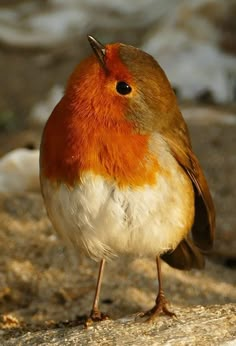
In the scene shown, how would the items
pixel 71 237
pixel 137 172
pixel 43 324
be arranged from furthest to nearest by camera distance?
pixel 43 324
pixel 71 237
pixel 137 172

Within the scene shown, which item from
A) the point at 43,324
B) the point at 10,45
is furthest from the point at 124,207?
the point at 10,45

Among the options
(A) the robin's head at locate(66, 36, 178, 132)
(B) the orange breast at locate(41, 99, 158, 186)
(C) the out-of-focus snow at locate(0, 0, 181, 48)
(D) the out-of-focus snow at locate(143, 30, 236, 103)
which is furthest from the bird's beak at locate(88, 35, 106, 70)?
(C) the out-of-focus snow at locate(0, 0, 181, 48)

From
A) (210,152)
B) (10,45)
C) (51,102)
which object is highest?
(10,45)

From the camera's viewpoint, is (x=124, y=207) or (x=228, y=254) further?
(x=228, y=254)

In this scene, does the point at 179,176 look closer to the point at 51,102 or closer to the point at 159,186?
the point at 159,186

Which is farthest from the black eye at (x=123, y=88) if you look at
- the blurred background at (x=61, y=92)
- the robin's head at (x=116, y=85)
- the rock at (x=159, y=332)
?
the blurred background at (x=61, y=92)

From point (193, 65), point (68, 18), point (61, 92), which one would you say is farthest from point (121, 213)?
point (68, 18)

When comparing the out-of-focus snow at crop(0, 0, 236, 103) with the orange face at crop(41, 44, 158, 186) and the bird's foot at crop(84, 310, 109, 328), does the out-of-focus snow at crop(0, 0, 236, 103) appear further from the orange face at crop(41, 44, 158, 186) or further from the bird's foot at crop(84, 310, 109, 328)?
the orange face at crop(41, 44, 158, 186)
